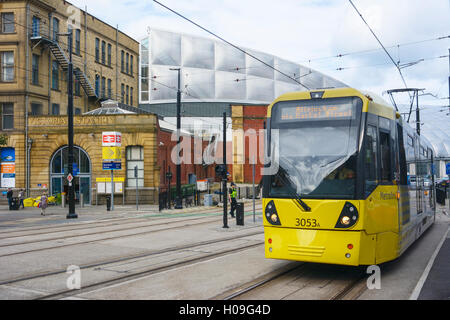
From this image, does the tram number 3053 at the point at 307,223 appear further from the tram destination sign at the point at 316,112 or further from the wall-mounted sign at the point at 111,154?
the wall-mounted sign at the point at 111,154

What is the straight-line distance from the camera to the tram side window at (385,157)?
9430 millimetres

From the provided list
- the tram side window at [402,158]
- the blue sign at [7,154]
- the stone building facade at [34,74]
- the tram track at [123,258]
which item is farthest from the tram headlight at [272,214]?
the blue sign at [7,154]

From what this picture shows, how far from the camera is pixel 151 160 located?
36.6 meters

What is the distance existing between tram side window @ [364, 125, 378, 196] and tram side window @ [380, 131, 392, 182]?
0.37 meters

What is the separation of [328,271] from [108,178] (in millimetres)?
28143

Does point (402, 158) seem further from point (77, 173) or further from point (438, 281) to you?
point (77, 173)

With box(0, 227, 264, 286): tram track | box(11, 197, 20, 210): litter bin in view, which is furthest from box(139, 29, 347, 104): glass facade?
box(0, 227, 264, 286): tram track

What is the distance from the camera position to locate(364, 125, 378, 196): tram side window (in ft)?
28.5

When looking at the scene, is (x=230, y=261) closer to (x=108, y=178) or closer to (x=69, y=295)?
(x=69, y=295)

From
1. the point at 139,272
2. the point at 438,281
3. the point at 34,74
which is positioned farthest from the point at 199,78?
the point at 438,281

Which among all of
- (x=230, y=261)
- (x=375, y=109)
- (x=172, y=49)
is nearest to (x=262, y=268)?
(x=230, y=261)

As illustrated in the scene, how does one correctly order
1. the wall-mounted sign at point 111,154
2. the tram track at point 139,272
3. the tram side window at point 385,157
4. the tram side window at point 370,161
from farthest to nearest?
the wall-mounted sign at point 111,154
the tram side window at point 385,157
the tram side window at point 370,161
the tram track at point 139,272

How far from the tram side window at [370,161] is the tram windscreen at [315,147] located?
27 cm
